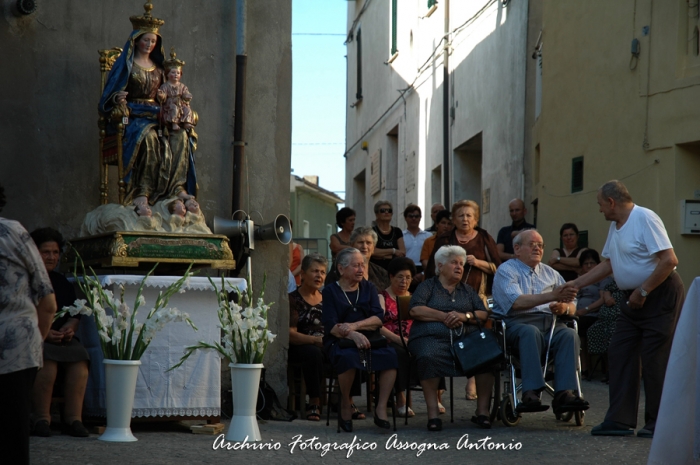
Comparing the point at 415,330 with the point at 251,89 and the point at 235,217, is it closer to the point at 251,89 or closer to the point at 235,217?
the point at 235,217

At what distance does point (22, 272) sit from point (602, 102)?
34.6 ft

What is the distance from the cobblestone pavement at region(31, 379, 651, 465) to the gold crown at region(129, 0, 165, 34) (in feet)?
9.81

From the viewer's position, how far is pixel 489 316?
885cm

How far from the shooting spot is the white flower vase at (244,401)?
7.34 meters

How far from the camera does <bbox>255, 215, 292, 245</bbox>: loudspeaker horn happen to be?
9.38 metres

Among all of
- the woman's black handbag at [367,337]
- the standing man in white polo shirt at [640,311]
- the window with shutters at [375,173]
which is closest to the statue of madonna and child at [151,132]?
the woman's black handbag at [367,337]

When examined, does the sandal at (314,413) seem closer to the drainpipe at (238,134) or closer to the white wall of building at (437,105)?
the drainpipe at (238,134)

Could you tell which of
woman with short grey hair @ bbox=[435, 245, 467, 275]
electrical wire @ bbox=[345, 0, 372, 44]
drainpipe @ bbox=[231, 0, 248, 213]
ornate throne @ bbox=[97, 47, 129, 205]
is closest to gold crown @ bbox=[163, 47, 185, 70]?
ornate throne @ bbox=[97, 47, 129, 205]

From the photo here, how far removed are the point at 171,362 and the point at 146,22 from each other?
2.58m

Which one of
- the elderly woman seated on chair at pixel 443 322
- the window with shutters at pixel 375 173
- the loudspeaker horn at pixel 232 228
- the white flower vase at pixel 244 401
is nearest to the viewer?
the white flower vase at pixel 244 401

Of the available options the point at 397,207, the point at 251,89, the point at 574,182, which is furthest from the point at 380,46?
the point at 251,89

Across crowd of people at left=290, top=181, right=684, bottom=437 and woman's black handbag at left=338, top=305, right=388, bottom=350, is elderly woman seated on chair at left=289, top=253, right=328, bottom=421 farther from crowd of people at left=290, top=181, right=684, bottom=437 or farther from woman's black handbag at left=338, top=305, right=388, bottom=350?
woman's black handbag at left=338, top=305, right=388, bottom=350

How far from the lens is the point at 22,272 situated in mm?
4836

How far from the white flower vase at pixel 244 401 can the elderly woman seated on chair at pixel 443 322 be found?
158 cm
